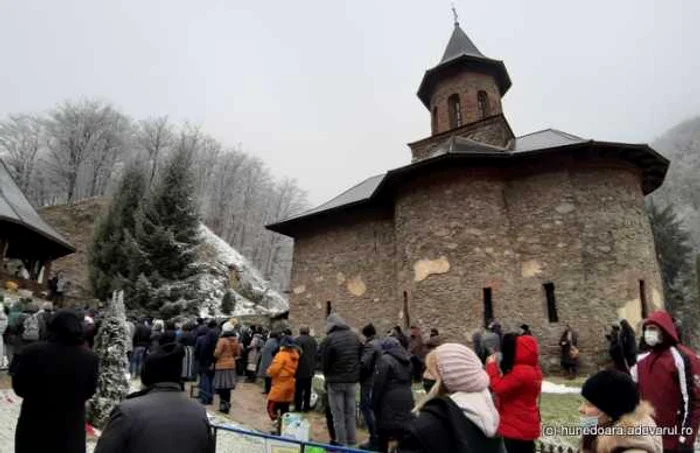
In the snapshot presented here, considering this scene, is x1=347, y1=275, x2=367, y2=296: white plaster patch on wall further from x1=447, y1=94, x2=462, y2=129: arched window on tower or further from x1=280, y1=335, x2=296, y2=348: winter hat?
x1=280, y1=335, x2=296, y2=348: winter hat

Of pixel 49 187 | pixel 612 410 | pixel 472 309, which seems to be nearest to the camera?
pixel 612 410

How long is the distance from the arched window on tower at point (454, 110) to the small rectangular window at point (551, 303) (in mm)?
8673

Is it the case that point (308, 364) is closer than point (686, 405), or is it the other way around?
point (686, 405)

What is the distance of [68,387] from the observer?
381cm

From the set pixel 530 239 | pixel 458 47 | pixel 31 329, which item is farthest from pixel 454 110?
pixel 31 329

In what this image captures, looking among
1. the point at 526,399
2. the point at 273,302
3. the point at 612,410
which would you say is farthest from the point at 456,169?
the point at 273,302

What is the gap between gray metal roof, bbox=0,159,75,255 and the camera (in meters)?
19.3

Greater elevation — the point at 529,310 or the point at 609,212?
the point at 609,212

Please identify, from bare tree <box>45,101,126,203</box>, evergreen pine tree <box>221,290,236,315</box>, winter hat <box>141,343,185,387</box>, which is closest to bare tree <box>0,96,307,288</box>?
bare tree <box>45,101,126,203</box>

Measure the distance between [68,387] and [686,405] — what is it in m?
4.91

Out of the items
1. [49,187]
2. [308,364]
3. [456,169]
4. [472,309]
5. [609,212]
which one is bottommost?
[308,364]

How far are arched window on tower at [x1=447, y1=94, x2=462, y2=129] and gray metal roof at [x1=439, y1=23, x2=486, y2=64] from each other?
5.43 ft

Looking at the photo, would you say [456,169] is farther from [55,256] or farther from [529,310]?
[55,256]

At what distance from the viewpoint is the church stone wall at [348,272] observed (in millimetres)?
17641
